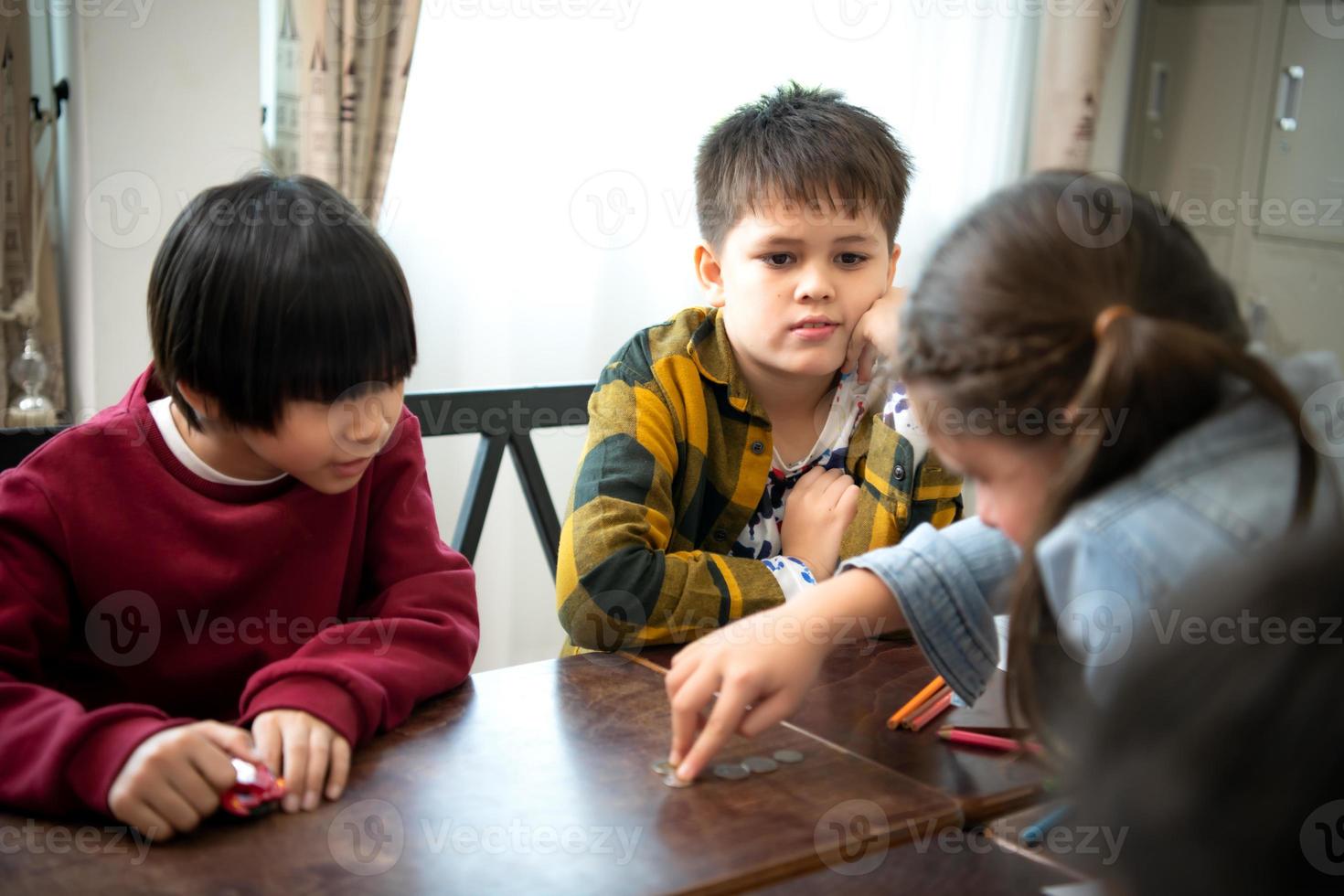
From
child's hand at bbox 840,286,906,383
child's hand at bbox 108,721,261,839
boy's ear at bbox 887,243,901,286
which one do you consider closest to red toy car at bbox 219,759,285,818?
child's hand at bbox 108,721,261,839

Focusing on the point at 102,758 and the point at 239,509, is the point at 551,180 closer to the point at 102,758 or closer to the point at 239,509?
the point at 239,509

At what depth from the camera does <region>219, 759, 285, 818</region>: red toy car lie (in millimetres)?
878

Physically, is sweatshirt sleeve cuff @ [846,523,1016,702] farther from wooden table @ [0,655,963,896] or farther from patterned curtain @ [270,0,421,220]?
patterned curtain @ [270,0,421,220]

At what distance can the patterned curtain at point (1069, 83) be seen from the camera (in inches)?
137

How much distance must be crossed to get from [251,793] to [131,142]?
171 centimetres

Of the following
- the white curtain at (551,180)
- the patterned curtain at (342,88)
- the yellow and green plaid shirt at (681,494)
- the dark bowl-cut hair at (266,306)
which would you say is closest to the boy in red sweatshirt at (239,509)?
the dark bowl-cut hair at (266,306)

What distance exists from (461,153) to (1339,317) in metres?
2.62

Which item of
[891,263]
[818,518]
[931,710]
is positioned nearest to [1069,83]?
[891,263]

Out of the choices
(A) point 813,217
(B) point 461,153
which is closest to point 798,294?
(A) point 813,217

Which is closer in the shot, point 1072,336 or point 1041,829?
point 1072,336

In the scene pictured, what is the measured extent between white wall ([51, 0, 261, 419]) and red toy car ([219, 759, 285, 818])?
155 centimetres

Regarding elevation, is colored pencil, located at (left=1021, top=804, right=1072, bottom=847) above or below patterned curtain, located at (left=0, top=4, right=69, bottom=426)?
below

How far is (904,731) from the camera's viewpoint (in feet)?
3.53

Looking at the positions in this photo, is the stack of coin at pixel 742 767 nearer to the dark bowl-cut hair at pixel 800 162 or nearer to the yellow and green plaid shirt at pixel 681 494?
the yellow and green plaid shirt at pixel 681 494
